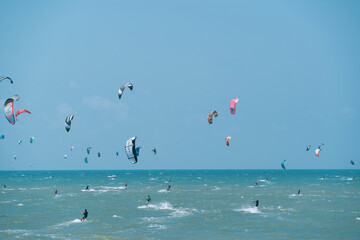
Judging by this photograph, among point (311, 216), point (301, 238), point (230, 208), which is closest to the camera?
point (301, 238)

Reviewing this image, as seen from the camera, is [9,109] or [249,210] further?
[249,210]

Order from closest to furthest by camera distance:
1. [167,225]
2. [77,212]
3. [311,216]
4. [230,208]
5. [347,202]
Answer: [167,225] → [311,216] → [77,212] → [230,208] → [347,202]

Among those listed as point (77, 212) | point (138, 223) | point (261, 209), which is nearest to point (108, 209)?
point (77, 212)

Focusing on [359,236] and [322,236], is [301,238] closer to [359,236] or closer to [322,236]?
[322,236]

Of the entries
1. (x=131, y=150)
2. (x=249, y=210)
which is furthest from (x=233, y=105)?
(x=131, y=150)

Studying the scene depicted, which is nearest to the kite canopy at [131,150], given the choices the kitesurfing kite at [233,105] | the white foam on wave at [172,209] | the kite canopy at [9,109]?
the kite canopy at [9,109]

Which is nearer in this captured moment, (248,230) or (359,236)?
(359,236)

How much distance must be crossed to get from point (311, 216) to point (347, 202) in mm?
14858

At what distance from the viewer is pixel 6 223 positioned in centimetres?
3281

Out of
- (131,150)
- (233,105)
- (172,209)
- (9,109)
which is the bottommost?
(172,209)

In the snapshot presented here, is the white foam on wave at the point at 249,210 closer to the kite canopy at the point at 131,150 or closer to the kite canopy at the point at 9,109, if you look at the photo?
the kite canopy at the point at 131,150

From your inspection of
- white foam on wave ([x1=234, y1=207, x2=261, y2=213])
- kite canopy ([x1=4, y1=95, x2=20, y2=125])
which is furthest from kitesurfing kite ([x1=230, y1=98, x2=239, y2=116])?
kite canopy ([x1=4, y1=95, x2=20, y2=125])

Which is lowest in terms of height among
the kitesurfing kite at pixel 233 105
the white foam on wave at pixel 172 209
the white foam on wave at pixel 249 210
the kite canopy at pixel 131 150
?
the white foam on wave at pixel 172 209

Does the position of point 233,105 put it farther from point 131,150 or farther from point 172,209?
point 131,150
